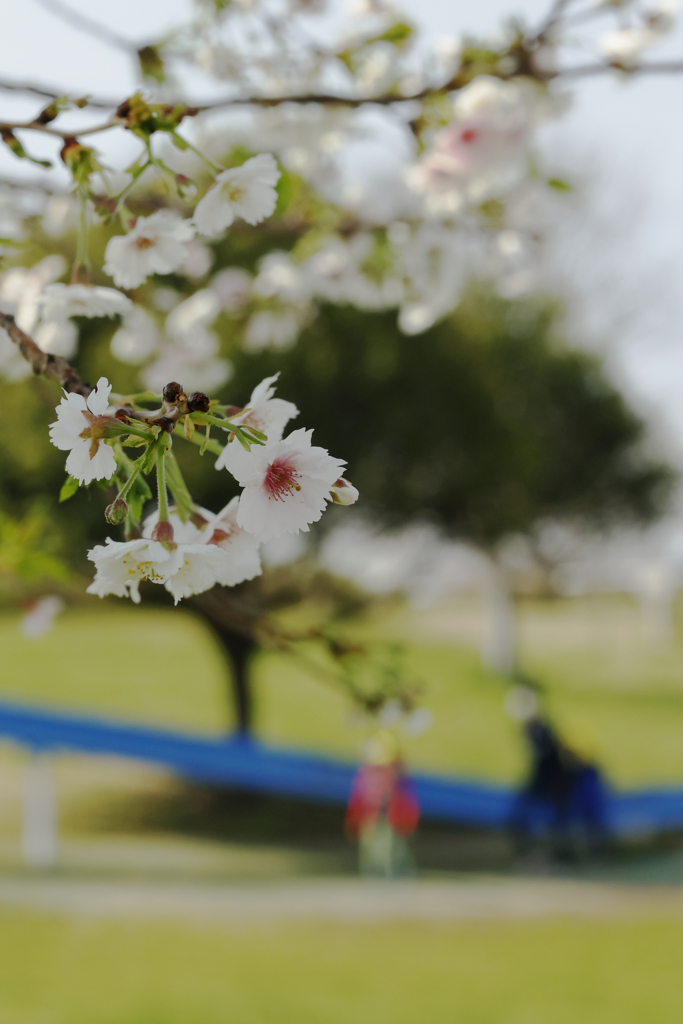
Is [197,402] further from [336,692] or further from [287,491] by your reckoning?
[336,692]

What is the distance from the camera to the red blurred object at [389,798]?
237 inches

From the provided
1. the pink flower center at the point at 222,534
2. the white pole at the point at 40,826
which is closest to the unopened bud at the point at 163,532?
the pink flower center at the point at 222,534

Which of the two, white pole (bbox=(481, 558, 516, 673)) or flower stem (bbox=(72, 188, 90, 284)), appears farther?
white pole (bbox=(481, 558, 516, 673))

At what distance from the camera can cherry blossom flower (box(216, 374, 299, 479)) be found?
24.3 inches

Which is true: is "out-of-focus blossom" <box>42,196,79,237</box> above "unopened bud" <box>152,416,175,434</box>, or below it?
above

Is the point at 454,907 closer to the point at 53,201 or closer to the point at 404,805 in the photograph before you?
the point at 404,805

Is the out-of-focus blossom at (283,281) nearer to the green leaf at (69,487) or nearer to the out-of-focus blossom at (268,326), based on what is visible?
the out-of-focus blossom at (268,326)

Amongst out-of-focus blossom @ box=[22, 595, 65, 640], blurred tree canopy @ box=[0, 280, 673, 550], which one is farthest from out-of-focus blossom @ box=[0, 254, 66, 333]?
blurred tree canopy @ box=[0, 280, 673, 550]

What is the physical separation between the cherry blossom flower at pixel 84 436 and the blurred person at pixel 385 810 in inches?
210

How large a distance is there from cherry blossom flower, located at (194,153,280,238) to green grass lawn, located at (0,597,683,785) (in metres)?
8.72

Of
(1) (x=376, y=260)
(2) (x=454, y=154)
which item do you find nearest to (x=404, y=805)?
(1) (x=376, y=260)

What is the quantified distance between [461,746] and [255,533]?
11034 mm

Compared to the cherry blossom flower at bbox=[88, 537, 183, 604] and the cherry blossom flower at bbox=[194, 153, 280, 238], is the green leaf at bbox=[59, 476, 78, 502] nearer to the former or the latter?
the cherry blossom flower at bbox=[88, 537, 183, 604]

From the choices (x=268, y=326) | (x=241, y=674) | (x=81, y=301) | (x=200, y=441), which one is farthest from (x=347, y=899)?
(x=200, y=441)
